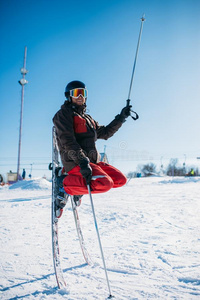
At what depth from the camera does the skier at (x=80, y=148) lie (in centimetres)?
214

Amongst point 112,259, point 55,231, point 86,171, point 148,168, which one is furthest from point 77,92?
point 148,168

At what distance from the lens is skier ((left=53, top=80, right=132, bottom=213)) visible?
84.1 inches

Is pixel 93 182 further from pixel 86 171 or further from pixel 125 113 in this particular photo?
pixel 125 113

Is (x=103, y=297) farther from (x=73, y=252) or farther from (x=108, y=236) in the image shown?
(x=108, y=236)

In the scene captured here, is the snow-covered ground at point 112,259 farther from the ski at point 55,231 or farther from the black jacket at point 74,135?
the black jacket at point 74,135

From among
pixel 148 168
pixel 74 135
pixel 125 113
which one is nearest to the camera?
pixel 74 135

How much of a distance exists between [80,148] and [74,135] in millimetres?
215

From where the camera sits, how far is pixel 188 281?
211 centimetres

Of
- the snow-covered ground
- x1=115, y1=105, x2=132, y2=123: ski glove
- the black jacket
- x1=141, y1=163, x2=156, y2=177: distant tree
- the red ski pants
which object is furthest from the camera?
x1=141, y1=163, x2=156, y2=177: distant tree

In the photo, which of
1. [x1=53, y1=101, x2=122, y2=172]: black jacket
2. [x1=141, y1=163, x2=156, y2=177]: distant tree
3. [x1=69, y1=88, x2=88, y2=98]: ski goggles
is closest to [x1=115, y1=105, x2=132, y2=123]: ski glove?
[x1=53, y1=101, x2=122, y2=172]: black jacket

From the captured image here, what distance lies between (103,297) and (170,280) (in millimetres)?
766

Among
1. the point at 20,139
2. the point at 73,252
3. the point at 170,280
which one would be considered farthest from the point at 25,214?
the point at 20,139

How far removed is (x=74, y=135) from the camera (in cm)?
237

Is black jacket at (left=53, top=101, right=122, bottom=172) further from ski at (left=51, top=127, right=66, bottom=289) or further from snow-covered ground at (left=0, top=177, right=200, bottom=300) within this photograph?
snow-covered ground at (left=0, top=177, right=200, bottom=300)
